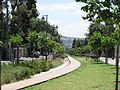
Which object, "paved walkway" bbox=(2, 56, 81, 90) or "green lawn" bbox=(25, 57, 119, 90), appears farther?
"paved walkway" bbox=(2, 56, 81, 90)

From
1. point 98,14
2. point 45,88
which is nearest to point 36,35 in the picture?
point 45,88

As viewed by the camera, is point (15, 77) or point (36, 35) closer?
point (15, 77)

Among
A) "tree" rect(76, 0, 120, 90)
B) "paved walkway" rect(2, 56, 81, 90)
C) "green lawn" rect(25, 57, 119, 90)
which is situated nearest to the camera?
"tree" rect(76, 0, 120, 90)

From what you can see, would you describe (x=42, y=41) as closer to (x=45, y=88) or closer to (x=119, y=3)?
(x=45, y=88)

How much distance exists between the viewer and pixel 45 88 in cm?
1983

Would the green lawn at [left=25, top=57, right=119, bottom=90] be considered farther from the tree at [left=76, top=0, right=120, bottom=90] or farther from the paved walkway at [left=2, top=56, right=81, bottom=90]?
the tree at [left=76, top=0, right=120, bottom=90]

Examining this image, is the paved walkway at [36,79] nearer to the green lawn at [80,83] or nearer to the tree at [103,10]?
the green lawn at [80,83]

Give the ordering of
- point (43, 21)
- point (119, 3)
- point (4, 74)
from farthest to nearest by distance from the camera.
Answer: point (43, 21), point (4, 74), point (119, 3)

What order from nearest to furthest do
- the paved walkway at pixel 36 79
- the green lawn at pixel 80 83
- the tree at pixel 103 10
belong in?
1. the tree at pixel 103 10
2. the green lawn at pixel 80 83
3. the paved walkway at pixel 36 79

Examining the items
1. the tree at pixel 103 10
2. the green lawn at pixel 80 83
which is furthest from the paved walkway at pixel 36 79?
the tree at pixel 103 10

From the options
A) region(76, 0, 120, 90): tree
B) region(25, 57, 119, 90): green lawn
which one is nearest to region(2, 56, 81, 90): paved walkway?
region(25, 57, 119, 90): green lawn

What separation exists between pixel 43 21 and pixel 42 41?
1631 inches

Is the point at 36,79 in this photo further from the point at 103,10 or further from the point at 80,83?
the point at 103,10

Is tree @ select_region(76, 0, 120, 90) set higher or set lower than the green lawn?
higher
